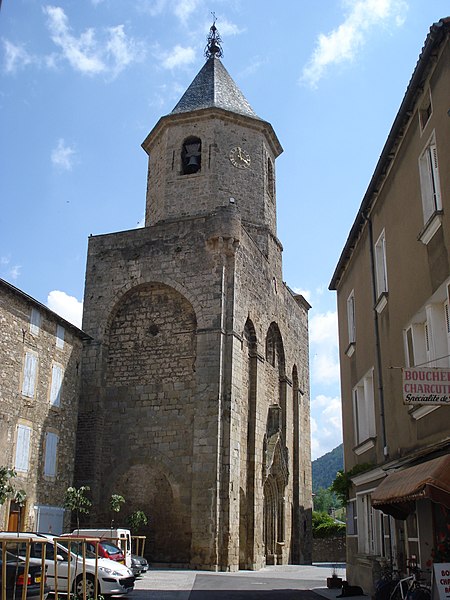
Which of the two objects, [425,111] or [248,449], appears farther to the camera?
[248,449]

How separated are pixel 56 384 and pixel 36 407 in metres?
1.37

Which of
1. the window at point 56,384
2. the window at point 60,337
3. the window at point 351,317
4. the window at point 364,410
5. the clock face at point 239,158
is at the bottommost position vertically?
the window at point 364,410

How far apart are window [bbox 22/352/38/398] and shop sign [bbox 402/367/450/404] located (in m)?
13.5

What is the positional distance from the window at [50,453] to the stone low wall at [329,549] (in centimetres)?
2174

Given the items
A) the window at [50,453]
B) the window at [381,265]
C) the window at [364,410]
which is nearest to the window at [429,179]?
the window at [381,265]

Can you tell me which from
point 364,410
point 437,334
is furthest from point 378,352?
point 437,334

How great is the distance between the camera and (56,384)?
2100 cm

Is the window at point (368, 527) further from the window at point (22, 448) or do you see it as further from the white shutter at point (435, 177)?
the window at point (22, 448)

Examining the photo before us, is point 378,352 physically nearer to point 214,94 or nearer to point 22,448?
point 22,448

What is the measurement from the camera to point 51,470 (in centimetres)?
2017

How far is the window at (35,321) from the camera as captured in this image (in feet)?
65.4

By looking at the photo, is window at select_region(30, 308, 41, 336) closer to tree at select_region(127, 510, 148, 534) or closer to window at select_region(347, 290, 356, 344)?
tree at select_region(127, 510, 148, 534)

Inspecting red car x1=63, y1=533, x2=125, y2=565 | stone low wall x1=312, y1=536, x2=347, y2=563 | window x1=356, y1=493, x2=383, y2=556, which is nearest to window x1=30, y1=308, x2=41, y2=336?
red car x1=63, y1=533, x2=125, y2=565

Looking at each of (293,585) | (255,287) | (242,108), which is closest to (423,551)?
(293,585)
